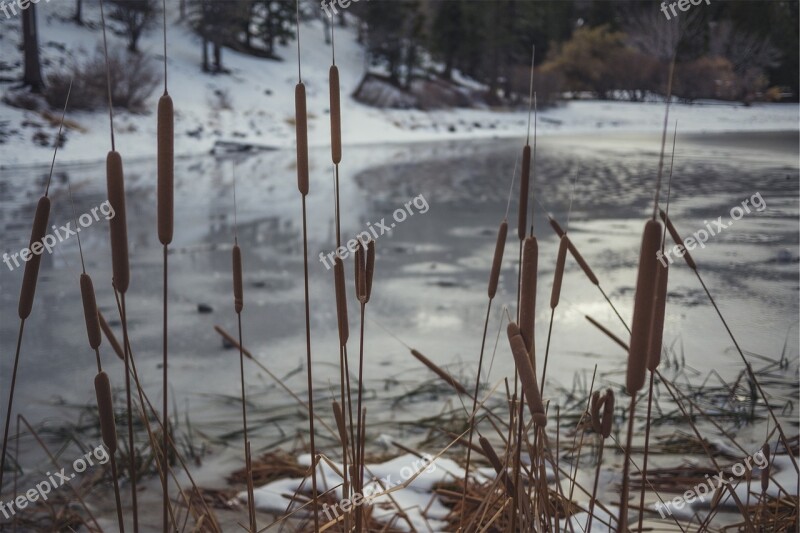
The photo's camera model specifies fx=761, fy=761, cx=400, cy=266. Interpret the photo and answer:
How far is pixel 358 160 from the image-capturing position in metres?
10.4

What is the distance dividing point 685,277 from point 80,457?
9.40 ft

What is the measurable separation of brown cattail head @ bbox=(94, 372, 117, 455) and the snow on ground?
944 cm

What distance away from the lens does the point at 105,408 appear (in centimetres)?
67

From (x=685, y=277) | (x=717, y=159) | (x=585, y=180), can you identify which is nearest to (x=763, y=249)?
(x=685, y=277)

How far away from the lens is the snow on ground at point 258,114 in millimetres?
11125

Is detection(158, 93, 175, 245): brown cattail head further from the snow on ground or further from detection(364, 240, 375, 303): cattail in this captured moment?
the snow on ground

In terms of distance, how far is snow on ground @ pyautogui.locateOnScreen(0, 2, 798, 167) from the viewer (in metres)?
11.1

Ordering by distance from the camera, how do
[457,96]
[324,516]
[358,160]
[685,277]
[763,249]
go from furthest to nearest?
[457,96]
[358,160]
[763,249]
[685,277]
[324,516]

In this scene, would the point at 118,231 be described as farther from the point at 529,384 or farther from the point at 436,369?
the point at 436,369

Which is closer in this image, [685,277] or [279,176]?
[685,277]

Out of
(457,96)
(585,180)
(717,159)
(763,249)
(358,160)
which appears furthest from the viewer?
(457,96)

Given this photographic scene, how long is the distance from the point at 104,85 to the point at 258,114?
139 inches

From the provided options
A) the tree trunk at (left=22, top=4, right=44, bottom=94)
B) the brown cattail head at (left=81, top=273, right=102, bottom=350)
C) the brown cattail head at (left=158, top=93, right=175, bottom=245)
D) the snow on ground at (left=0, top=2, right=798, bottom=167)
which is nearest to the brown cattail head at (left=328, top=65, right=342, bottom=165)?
the brown cattail head at (left=158, top=93, right=175, bottom=245)

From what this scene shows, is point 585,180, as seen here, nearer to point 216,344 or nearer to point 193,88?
point 216,344
